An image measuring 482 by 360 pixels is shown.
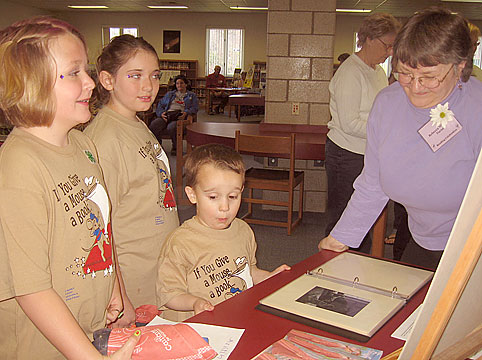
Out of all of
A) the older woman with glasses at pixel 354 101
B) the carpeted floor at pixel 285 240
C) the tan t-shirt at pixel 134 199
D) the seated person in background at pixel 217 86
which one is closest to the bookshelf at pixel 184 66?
the seated person in background at pixel 217 86

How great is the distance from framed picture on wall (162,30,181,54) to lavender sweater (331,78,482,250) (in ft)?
49.2

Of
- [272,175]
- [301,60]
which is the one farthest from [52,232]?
→ [301,60]

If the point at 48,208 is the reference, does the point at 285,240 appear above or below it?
below

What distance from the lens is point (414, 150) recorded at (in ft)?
4.64

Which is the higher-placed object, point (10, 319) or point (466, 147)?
point (466, 147)

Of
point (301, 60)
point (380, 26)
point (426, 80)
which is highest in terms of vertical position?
point (380, 26)

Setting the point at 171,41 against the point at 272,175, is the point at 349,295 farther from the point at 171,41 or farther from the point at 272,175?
the point at 171,41

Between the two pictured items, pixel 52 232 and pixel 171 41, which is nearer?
pixel 52 232

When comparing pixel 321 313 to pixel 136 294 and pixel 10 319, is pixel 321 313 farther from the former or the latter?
pixel 136 294

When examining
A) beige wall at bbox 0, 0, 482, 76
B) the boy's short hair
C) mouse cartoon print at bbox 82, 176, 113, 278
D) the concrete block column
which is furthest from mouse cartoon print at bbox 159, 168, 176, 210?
beige wall at bbox 0, 0, 482, 76

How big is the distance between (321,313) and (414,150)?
612mm

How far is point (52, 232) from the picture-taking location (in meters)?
1.04

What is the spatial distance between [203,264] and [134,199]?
0.44m

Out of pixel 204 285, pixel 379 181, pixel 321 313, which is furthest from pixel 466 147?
pixel 204 285
